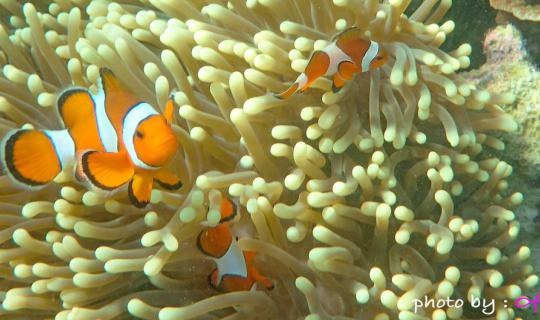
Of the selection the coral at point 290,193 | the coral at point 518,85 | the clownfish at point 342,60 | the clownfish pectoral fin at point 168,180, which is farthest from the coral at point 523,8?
the clownfish pectoral fin at point 168,180

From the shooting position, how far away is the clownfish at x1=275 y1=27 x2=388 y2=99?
1192 mm

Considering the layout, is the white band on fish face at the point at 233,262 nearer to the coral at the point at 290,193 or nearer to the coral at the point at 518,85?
the coral at the point at 290,193

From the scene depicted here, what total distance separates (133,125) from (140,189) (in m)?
0.13

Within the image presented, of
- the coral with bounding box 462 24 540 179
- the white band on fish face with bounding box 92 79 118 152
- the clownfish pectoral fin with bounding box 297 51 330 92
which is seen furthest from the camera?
the coral with bounding box 462 24 540 179

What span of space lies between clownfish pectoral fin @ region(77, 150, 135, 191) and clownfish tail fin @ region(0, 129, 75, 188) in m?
0.08

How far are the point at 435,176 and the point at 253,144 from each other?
1.45ft

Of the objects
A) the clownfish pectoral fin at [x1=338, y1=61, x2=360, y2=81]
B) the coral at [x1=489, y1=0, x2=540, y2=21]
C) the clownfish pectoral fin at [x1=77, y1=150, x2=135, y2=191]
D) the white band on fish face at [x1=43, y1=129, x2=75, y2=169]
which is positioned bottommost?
the white band on fish face at [x1=43, y1=129, x2=75, y2=169]

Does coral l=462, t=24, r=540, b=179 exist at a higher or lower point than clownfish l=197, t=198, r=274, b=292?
higher

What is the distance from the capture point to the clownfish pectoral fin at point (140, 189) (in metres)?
1.05

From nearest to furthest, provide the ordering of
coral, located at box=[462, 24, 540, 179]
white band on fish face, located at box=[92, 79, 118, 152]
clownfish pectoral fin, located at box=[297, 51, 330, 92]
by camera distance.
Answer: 1. white band on fish face, located at box=[92, 79, 118, 152]
2. clownfish pectoral fin, located at box=[297, 51, 330, 92]
3. coral, located at box=[462, 24, 540, 179]

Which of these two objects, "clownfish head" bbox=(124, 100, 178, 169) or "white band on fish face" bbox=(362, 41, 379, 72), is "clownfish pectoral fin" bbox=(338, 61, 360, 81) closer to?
"white band on fish face" bbox=(362, 41, 379, 72)

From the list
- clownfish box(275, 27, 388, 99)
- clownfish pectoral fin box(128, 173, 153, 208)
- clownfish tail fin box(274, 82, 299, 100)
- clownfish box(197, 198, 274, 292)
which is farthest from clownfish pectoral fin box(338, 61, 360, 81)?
clownfish pectoral fin box(128, 173, 153, 208)

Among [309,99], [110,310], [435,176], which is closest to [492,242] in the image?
[435,176]

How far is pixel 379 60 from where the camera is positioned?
1271 millimetres
